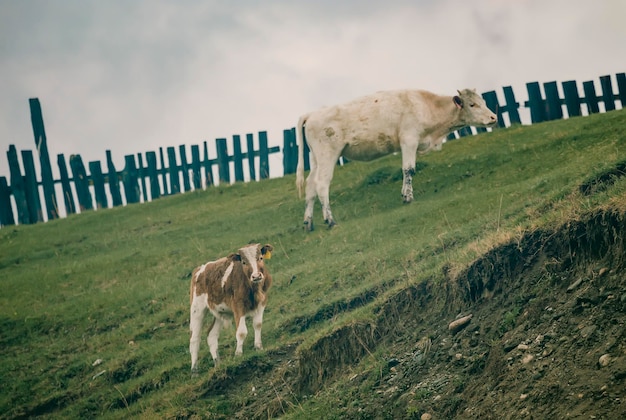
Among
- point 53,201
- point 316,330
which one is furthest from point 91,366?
point 53,201

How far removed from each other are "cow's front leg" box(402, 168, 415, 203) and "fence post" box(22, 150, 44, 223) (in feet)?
47.0

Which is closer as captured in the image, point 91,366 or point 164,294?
point 91,366

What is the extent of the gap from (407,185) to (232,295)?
825cm

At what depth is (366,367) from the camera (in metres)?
13.0

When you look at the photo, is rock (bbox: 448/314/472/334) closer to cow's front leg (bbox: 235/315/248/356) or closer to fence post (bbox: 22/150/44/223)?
cow's front leg (bbox: 235/315/248/356)

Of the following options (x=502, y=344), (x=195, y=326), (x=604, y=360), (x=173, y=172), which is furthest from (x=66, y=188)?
(x=604, y=360)

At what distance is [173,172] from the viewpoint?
33531 mm

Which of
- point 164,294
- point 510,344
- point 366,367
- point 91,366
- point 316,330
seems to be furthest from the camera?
point 164,294

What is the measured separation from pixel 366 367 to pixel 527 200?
6638 mm

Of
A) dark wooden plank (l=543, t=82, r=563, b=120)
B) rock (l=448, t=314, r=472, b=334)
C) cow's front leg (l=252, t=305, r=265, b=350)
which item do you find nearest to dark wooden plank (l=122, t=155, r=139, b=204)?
dark wooden plank (l=543, t=82, r=563, b=120)

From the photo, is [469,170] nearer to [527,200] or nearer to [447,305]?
[527,200]

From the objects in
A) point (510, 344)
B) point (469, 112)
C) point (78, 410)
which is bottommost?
point (78, 410)

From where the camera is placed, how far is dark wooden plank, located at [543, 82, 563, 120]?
2983 cm

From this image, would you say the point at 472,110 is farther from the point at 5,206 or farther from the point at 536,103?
the point at 5,206
